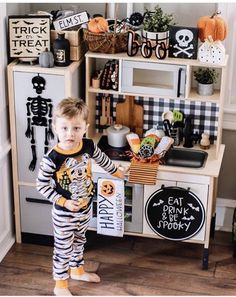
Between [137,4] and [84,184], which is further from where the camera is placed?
[137,4]

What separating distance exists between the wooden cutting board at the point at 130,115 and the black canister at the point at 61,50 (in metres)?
0.48

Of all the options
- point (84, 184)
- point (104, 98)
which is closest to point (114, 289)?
point (84, 184)

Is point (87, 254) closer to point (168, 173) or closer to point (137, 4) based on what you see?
point (168, 173)

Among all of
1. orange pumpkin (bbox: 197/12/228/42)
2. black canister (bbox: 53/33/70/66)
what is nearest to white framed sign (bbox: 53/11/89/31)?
black canister (bbox: 53/33/70/66)

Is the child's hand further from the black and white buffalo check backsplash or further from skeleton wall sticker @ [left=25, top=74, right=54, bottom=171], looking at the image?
the black and white buffalo check backsplash

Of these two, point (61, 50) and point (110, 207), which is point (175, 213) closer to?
point (110, 207)

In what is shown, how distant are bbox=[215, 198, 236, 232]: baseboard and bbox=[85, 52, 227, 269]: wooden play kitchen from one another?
24 centimetres

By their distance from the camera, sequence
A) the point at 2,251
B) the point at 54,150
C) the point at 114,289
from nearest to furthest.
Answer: the point at 54,150
the point at 114,289
the point at 2,251

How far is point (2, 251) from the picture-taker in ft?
13.0

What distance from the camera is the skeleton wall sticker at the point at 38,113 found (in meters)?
3.72

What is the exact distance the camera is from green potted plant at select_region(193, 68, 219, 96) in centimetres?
380

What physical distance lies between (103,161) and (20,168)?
2.04 ft

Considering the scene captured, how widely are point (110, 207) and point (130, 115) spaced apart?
1.92 feet

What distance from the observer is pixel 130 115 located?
160 inches
